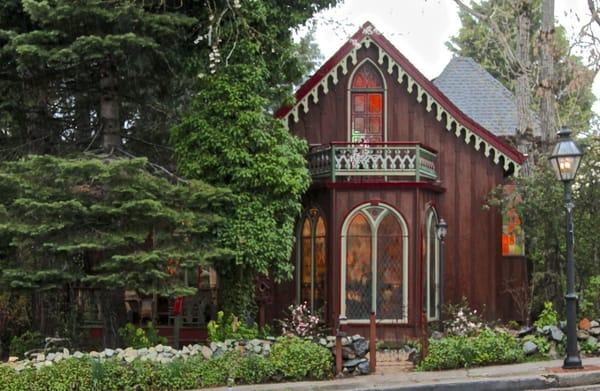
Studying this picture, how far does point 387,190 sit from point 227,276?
402cm

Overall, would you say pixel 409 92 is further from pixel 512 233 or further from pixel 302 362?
pixel 302 362

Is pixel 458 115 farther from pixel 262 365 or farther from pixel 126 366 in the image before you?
pixel 126 366

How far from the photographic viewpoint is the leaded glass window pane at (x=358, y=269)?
1784 cm

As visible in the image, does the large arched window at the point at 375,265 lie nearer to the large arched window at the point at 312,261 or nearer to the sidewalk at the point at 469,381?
the large arched window at the point at 312,261

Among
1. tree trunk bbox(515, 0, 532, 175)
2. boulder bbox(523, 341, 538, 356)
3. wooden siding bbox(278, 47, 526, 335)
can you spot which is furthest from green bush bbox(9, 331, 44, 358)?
tree trunk bbox(515, 0, 532, 175)

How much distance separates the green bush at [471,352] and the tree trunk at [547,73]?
579cm

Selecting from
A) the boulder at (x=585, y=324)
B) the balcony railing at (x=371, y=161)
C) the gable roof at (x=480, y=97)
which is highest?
the gable roof at (x=480, y=97)

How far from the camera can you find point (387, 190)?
1788cm

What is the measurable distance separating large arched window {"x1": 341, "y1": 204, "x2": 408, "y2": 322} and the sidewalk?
475 cm

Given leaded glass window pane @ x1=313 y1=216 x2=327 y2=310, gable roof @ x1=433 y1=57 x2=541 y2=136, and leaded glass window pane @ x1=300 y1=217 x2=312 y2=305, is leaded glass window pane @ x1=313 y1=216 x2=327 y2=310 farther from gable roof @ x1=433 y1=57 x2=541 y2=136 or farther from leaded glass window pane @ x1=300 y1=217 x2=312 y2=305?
gable roof @ x1=433 y1=57 x2=541 y2=136

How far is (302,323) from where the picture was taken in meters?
16.7

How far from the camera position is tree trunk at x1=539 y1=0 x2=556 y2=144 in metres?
17.4

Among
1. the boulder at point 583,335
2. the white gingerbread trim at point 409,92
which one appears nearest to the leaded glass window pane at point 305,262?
the white gingerbread trim at point 409,92

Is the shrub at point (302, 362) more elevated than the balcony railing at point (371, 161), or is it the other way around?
the balcony railing at point (371, 161)
